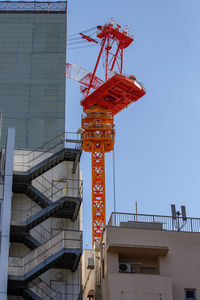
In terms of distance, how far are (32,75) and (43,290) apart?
22914mm

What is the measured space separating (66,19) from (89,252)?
944 inches

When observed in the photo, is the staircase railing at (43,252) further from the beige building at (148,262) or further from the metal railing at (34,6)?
the metal railing at (34,6)

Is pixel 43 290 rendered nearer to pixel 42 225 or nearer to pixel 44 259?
pixel 44 259

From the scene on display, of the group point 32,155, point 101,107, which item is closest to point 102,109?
point 101,107

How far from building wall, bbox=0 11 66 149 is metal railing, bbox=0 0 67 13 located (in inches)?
32.8

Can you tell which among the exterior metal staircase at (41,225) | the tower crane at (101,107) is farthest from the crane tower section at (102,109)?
the exterior metal staircase at (41,225)

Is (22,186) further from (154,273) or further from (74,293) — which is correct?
(154,273)

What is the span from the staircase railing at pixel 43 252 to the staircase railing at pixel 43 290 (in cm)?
221

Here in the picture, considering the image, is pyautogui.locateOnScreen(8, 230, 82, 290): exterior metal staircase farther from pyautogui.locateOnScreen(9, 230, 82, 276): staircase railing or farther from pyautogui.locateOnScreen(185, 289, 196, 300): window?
pyautogui.locateOnScreen(185, 289, 196, 300): window

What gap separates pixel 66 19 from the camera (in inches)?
2431

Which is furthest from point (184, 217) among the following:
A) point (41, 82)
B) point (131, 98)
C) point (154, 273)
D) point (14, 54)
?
point (131, 98)

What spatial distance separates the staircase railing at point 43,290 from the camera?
41250 millimetres

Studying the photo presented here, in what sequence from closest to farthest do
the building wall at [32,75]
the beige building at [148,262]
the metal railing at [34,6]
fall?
the beige building at [148,262] < the building wall at [32,75] < the metal railing at [34,6]

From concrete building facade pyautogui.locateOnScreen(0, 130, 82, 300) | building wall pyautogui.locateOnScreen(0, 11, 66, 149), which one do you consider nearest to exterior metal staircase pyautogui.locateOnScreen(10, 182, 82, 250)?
concrete building facade pyautogui.locateOnScreen(0, 130, 82, 300)
